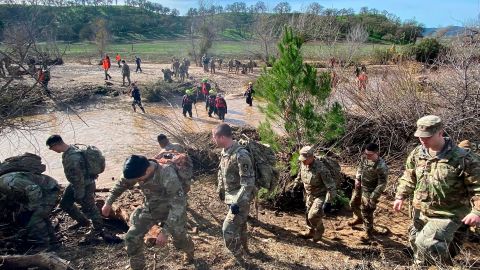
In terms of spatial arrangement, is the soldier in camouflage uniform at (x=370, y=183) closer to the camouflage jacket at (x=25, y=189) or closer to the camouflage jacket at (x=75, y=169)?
the camouflage jacket at (x=75, y=169)

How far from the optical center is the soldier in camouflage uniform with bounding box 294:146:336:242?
504 centimetres

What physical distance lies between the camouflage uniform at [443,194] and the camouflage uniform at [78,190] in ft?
12.8

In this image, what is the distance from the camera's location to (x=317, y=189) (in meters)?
5.25

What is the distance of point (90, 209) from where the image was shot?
5.03m

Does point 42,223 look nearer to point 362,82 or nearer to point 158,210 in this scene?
point 158,210

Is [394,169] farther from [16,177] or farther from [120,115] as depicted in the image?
[120,115]

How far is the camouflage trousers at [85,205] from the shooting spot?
502 centimetres

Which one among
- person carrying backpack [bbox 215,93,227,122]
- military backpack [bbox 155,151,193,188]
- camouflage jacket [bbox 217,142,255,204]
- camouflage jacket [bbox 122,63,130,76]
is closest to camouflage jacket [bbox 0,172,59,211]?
military backpack [bbox 155,151,193,188]

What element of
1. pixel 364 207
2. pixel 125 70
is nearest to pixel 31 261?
pixel 364 207

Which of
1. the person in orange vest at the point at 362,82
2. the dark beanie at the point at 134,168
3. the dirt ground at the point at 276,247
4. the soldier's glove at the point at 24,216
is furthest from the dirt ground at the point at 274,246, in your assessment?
the person in orange vest at the point at 362,82

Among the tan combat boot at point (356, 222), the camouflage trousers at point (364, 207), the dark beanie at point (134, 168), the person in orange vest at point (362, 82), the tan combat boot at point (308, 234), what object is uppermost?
the person in orange vest at point (362, 82)

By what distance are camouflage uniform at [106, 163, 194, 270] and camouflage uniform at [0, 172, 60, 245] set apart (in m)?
1.10

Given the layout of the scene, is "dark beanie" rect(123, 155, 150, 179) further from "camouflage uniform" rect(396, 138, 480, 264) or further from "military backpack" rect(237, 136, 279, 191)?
"camouflage uniform" rect(396, 138, 480, 264)

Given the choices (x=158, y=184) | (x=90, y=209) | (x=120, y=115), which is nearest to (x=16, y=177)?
(x=90, y=209)
